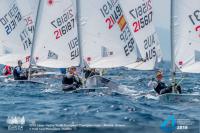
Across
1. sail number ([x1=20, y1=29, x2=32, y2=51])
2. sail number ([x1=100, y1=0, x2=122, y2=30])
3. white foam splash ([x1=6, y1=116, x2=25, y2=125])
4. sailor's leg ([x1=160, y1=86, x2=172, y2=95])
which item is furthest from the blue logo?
sail number ([x1=20, y1=29, x2=32, y2=51])

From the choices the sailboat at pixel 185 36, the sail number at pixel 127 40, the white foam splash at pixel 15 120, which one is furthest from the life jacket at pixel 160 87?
the white foam splash at pixel 15 120

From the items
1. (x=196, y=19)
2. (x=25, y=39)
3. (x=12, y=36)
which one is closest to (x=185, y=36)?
(x=196, y=19)

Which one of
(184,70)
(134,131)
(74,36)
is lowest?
(134,131)

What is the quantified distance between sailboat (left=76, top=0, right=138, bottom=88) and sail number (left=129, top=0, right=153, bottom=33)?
53 cm

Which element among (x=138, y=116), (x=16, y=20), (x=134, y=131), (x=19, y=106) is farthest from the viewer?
(x=16, y=20)

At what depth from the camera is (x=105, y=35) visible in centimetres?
3212

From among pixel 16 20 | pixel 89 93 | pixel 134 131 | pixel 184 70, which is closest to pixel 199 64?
pixel 184 70

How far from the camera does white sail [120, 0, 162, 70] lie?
31.8 metres

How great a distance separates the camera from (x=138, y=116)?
19672mm

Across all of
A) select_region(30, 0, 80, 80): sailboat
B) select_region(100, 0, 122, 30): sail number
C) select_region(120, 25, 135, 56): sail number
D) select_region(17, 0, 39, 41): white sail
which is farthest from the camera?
select_region(17, 0, 39, 41): white sail

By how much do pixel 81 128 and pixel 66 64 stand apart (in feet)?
53.8

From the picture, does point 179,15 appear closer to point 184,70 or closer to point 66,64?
point 184,70

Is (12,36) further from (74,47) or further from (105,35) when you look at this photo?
(105,35)

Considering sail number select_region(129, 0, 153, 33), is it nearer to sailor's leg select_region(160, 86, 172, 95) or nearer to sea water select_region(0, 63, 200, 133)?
sea water select_region(0, 63, 200, 133)
